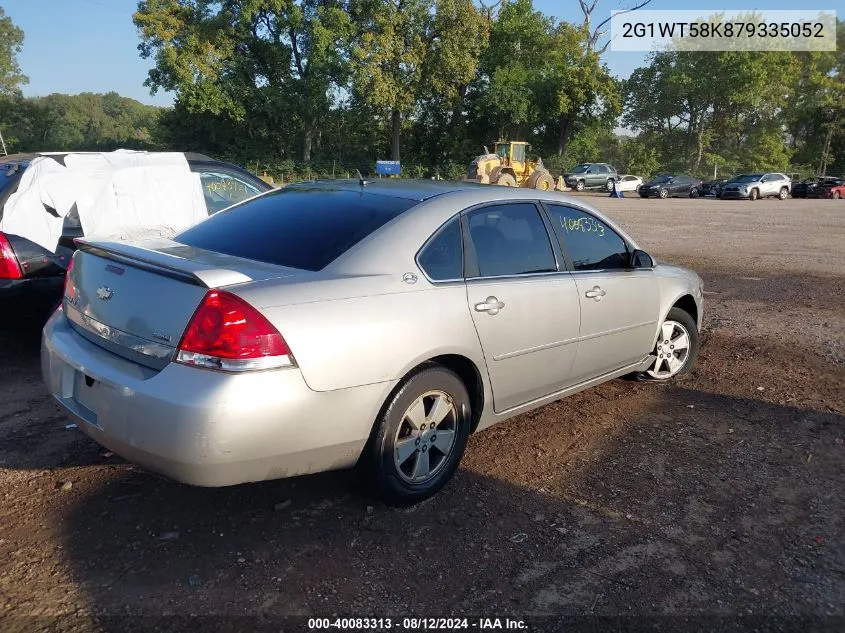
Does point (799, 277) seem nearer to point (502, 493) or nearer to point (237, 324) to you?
point (502, 493)

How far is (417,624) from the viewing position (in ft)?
7.96

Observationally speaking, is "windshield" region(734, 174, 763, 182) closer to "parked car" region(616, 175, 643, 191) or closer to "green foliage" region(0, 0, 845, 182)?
"parked car" region(616, 175, 643, 191)

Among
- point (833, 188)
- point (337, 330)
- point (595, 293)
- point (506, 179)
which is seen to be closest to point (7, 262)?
point (337, 330)

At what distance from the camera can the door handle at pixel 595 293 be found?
4030 millimetres

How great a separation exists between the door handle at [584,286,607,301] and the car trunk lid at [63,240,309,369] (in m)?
1.91

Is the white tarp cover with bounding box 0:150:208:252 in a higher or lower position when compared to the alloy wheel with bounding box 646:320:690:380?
higher

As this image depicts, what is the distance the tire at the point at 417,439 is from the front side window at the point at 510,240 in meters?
0.68

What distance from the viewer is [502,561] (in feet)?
9.23

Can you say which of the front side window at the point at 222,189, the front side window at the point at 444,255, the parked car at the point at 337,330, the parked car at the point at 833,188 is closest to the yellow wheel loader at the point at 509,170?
the parked car at the point at 833,188

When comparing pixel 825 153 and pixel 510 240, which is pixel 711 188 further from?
pixel 510 240

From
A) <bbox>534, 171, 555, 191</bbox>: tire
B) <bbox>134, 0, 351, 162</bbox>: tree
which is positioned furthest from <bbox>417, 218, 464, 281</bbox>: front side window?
<bbox>134, 0, 351, 162</bbox>: tree

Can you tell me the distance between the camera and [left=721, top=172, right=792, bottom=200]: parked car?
3681 cm

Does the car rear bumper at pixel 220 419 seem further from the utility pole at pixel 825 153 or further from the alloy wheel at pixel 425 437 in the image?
the utility pole at pixel 825 153

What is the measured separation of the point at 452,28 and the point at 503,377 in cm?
3907
